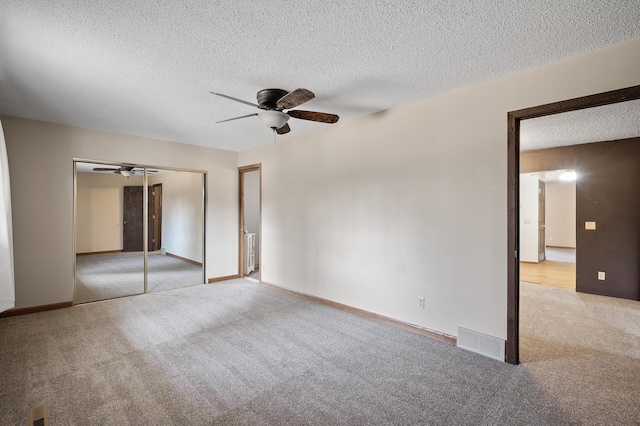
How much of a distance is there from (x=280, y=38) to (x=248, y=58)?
0.39 meters

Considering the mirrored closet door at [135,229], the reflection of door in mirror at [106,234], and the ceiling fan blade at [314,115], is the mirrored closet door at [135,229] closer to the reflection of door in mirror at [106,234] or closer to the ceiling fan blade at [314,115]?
the reflection of door in mirror at [106,234]

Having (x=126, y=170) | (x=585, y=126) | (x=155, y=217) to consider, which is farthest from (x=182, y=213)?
(x=585, y=126)

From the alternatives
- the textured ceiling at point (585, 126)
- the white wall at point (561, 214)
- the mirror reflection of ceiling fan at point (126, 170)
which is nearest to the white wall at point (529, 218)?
the textured ceiling at point (585, 126)

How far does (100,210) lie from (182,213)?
1.20 metres

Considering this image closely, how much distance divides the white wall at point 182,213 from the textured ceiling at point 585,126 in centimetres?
522

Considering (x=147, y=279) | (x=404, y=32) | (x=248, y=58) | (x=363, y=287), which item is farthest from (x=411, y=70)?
(x=147, y=279)

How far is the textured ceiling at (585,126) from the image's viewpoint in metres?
3.37

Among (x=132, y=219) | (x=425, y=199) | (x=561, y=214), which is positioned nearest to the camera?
(x=425, y=199)

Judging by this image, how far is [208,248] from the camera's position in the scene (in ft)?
17.7

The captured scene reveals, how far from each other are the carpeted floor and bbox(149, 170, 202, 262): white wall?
5.98ft

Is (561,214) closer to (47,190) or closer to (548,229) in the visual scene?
(548,229)

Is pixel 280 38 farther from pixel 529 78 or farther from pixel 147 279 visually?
pixel 147 279

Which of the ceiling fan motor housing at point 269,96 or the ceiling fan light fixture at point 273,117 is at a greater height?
the ceiling fan motor housing at point 269,96

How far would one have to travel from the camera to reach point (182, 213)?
5293 millimetres
